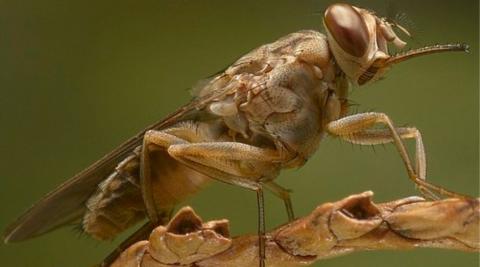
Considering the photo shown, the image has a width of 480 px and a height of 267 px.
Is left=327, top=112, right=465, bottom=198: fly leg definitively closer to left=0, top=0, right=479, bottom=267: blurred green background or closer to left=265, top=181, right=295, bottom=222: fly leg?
left=265, top=181, right=295, bottom=222: fly leg

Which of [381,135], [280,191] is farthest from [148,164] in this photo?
[381,135]

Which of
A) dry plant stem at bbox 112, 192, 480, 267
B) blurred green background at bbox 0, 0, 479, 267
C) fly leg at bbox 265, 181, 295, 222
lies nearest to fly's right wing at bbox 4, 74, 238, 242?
fly leg at bbox 265, 181, 295, 222

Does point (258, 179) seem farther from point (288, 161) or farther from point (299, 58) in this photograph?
point (299, 58)

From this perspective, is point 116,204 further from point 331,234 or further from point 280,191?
point 331,234

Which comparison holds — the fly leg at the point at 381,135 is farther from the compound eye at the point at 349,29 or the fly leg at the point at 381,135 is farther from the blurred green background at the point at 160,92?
the blurred green background at the point at 160,92

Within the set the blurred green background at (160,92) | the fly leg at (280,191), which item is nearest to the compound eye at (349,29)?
the fly leg at (280,191)

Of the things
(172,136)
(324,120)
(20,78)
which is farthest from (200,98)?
(20,78)
